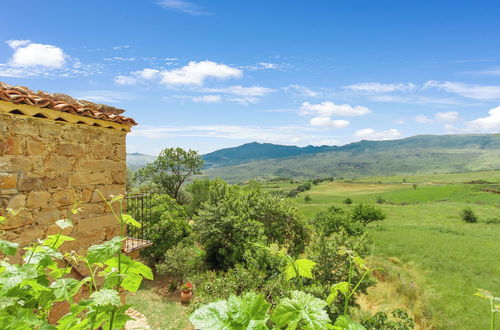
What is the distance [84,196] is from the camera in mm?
5043

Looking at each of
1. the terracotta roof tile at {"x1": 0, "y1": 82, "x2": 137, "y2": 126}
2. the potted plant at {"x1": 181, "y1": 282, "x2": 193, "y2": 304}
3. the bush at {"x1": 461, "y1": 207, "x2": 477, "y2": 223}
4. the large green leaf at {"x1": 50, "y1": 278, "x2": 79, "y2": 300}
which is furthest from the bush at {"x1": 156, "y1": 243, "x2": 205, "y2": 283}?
the bush at {"x1": 461, "y1": 207, "x2": 477, "y2": 223}

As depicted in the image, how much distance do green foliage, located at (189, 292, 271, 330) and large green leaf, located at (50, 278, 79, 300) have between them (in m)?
0.76

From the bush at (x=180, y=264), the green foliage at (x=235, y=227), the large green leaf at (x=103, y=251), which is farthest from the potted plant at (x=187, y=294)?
the large green leaf at (x=103, y=251)

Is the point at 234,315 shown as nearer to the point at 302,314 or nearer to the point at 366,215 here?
the point at 302,314

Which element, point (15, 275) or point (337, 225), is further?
point (337, 225)

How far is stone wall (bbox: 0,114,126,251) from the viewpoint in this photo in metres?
4.03

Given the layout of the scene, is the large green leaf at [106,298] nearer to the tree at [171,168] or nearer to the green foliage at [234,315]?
the green foliage at [234,315]

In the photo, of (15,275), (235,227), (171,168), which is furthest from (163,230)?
(15,275)

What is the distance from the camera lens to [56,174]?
4613mm

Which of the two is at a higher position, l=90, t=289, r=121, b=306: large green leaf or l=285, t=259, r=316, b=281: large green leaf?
l=285, t=259, r=316, b=281: large green leaf

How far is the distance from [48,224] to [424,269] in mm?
24924

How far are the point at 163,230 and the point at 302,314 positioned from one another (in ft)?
60.2

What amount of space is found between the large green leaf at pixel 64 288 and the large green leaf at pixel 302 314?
109 centimetres

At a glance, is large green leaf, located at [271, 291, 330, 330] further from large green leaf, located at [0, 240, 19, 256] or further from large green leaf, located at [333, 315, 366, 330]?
large green leaf, located at [0, 240, 19, 256]
